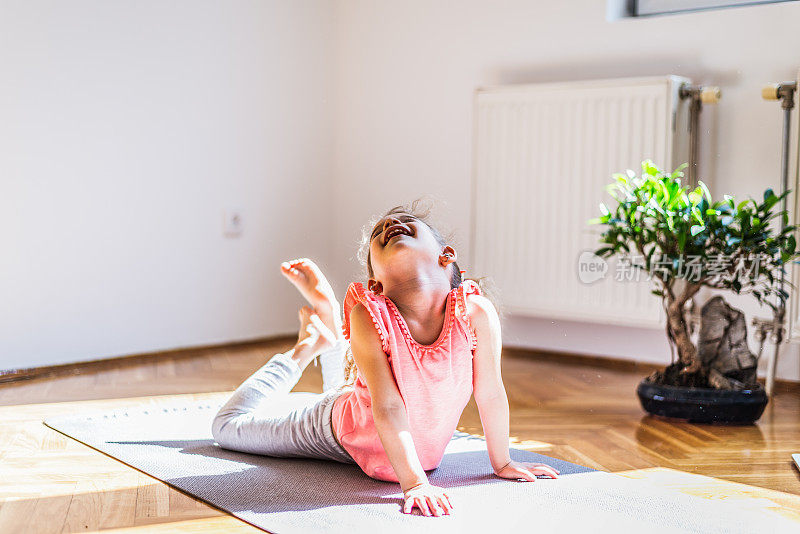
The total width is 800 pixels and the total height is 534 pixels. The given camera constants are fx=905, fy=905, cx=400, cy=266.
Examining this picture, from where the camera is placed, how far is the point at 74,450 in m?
1.87

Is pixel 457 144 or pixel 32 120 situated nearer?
A: pixel 32 120

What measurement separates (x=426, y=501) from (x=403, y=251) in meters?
0.42

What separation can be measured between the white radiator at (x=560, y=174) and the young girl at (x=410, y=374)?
1.34 meters

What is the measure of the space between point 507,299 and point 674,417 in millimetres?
979

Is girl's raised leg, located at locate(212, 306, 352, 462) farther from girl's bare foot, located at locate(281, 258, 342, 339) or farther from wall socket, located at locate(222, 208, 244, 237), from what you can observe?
wall socket, located at locate(222, 208, 244, 237)

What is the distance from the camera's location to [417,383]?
1.54 metres

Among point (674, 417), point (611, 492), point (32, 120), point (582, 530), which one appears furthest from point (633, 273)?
point (32, 120)

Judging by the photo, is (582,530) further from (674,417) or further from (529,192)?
(529,192)

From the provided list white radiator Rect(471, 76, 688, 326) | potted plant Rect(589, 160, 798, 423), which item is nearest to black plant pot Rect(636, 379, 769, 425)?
potted plant Rect(589, 160, 798, 423)

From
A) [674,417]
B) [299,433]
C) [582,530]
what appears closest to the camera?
[582,530]

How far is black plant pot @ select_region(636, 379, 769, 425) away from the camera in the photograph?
2.16 m

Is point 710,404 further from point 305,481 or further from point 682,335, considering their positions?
point 305,481

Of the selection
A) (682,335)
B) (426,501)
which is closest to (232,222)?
(682,335)

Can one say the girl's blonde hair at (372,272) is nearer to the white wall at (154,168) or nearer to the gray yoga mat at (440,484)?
the gray yoga mat at (440,484)
